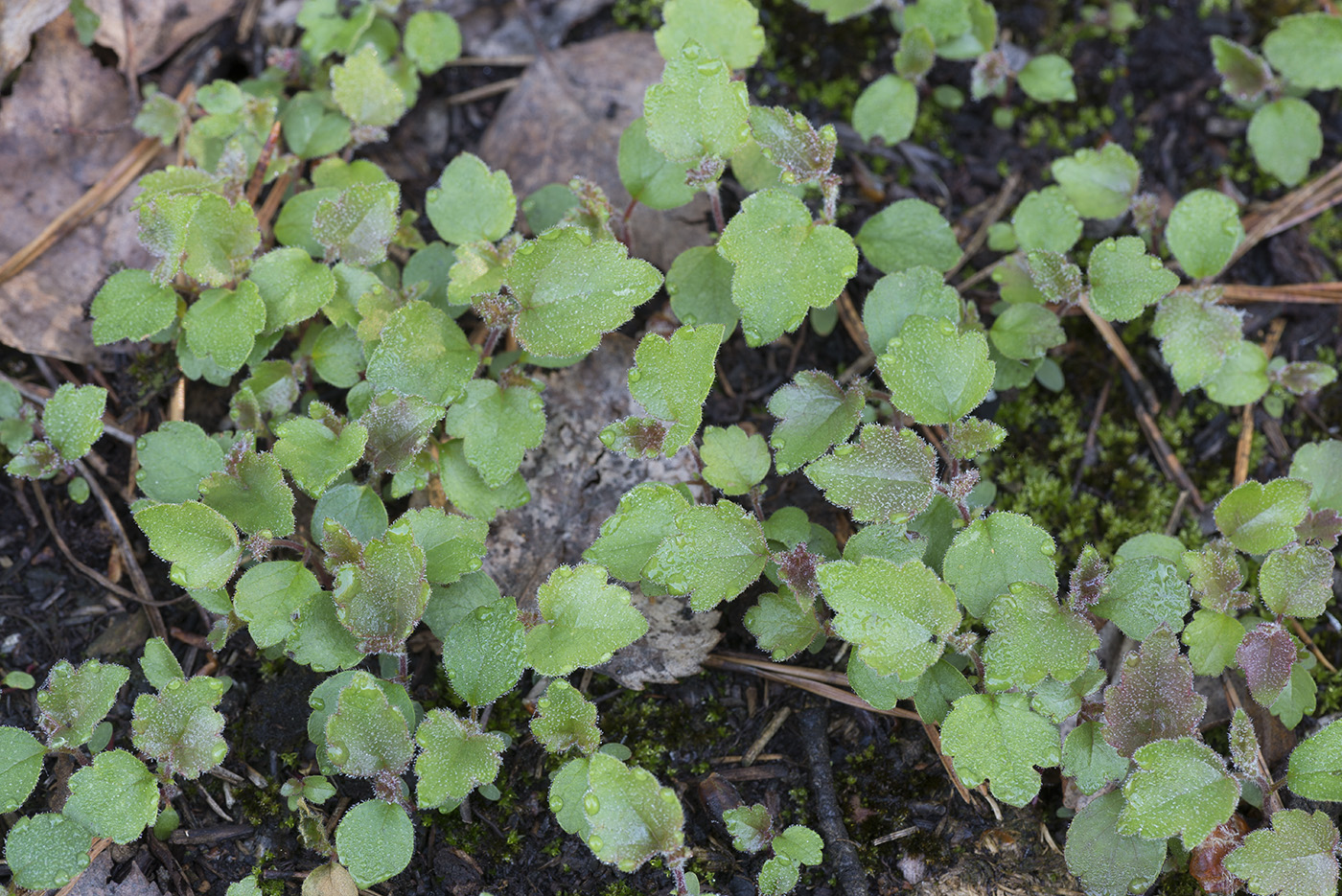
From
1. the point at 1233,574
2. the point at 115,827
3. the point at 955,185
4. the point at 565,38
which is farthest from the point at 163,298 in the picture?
the point at 1233,574

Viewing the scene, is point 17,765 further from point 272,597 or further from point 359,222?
point 359,222

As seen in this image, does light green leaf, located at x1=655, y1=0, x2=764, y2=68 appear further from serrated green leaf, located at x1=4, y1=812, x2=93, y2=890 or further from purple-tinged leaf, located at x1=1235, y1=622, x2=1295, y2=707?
serrated green leaf, located at x1=4, y1=812, x2=93, y2=890

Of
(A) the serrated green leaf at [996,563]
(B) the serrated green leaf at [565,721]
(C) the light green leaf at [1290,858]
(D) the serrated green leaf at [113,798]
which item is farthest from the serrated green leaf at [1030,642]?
(D) the serrated green leaf at [113,798]

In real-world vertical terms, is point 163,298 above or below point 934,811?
above

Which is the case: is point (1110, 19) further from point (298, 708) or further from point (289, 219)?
point (298, 708)

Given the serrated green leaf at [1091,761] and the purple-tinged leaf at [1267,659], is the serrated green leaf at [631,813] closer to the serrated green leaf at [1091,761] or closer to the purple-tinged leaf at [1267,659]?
the serrated green leaf at [1091,761]

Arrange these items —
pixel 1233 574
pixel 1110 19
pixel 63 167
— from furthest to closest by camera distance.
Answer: pixel 1110 19
pixel 63 167
pixel 1233 574
